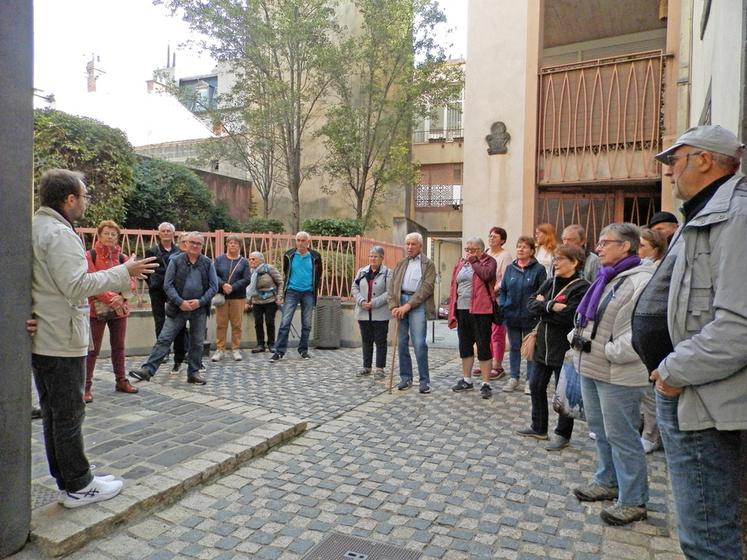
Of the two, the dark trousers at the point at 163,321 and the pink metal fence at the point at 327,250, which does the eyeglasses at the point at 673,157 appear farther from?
the pink metal fence at the point at 327,250

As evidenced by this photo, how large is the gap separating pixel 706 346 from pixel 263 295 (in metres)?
7.73

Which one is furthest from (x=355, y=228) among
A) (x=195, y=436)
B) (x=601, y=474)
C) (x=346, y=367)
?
(x=601, y=474)

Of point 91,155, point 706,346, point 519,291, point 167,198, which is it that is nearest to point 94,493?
point 706,346

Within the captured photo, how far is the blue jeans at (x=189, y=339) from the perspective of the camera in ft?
21.9

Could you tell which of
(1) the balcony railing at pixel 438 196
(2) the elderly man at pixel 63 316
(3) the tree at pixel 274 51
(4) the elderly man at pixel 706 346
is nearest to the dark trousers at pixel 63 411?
(2) the elderly man at pixel 63 316

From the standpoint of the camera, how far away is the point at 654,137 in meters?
8.55

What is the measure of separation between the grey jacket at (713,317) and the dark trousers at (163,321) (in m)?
6.41

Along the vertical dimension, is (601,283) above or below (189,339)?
above

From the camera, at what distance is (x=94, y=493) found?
3391mm

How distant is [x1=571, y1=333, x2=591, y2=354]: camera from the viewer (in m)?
3.53

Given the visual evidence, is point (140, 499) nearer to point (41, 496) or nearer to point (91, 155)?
point (41, 496)

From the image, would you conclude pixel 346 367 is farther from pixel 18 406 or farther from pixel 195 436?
pixel 18 406

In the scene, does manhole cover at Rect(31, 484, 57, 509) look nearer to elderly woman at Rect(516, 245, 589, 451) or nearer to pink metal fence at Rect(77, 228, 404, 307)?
elderly woman at Rect(516, 245, 589, 451)

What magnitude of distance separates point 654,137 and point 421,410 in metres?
5.97
